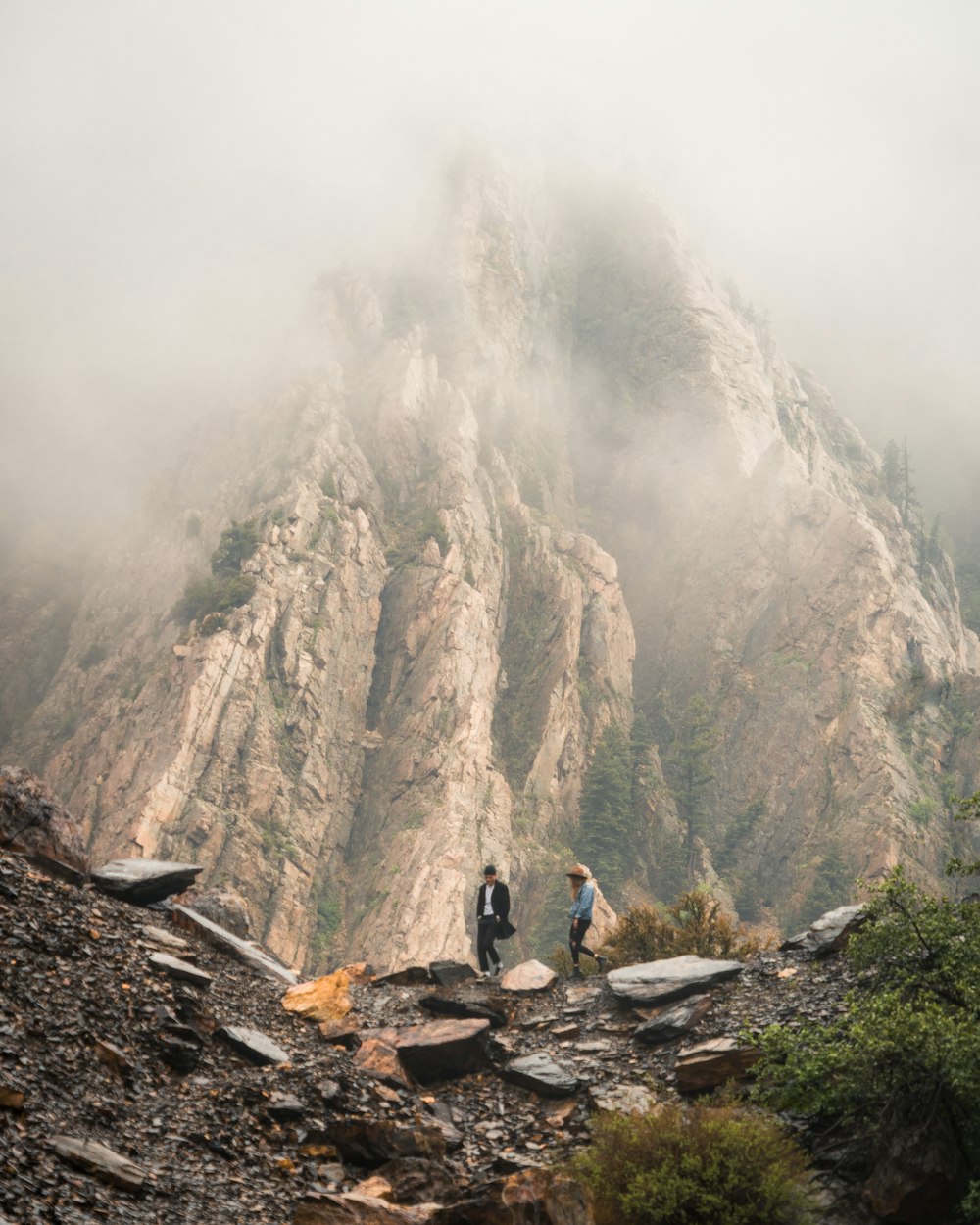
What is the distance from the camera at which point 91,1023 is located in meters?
9.77

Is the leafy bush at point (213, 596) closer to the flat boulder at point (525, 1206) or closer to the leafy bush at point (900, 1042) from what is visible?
the leafy bush at point (900, 1042)

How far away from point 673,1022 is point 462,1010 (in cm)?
334

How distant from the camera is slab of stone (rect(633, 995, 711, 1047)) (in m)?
12.3

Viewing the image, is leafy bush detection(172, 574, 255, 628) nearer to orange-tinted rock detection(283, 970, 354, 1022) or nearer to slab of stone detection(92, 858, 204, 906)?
slab of stone detection(92, 858, 204, 906)

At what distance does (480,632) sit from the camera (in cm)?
6981

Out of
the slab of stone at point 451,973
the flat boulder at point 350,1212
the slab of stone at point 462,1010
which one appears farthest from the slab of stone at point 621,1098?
the slab of stone at point 451,973

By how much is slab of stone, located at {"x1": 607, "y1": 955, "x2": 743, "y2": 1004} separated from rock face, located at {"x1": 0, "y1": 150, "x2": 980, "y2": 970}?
39.2 metres

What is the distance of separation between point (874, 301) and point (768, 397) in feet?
273

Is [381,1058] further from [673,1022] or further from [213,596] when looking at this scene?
[213,596]

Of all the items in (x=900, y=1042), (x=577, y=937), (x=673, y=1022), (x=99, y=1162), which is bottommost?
(x=99, y=1162)

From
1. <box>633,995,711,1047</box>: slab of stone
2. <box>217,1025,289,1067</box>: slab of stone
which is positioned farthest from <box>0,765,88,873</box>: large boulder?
<box>633,995,711,1047</box>: slab of stone

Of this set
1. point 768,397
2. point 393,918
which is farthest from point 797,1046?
point 768,397

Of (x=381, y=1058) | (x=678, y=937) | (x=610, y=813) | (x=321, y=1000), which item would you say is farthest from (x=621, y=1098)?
(x=610, y=813)

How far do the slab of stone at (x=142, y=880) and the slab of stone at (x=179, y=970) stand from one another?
2.01 meters
